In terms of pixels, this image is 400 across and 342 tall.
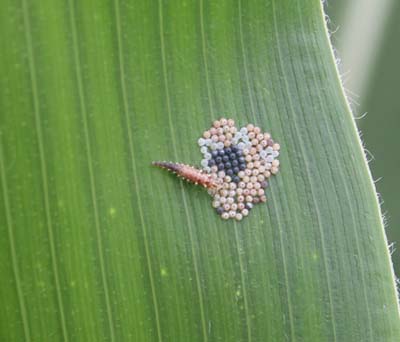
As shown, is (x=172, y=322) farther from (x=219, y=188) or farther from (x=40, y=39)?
(x=40, y=39)

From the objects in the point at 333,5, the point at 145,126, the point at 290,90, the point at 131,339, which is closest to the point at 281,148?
the point at 290,90

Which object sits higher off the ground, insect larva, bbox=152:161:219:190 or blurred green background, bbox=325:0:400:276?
blurred green background, bbox=325:0:400:276

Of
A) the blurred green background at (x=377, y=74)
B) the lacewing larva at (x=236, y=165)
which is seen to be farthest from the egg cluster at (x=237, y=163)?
the blurred green background at (x=377, y=74)

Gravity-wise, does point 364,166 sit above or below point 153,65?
below

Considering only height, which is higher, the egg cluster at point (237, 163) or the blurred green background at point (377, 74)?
the blurred green background at point (377, 74)

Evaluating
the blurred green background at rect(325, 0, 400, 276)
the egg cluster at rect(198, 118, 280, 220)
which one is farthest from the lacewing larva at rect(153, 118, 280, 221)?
the blurred green background at rect(325, 0, 400, 276)

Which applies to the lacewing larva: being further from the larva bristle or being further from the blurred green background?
the blurred green background

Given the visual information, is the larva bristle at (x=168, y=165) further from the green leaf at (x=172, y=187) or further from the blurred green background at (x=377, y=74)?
the blurred green background at (x=377, y=74)
